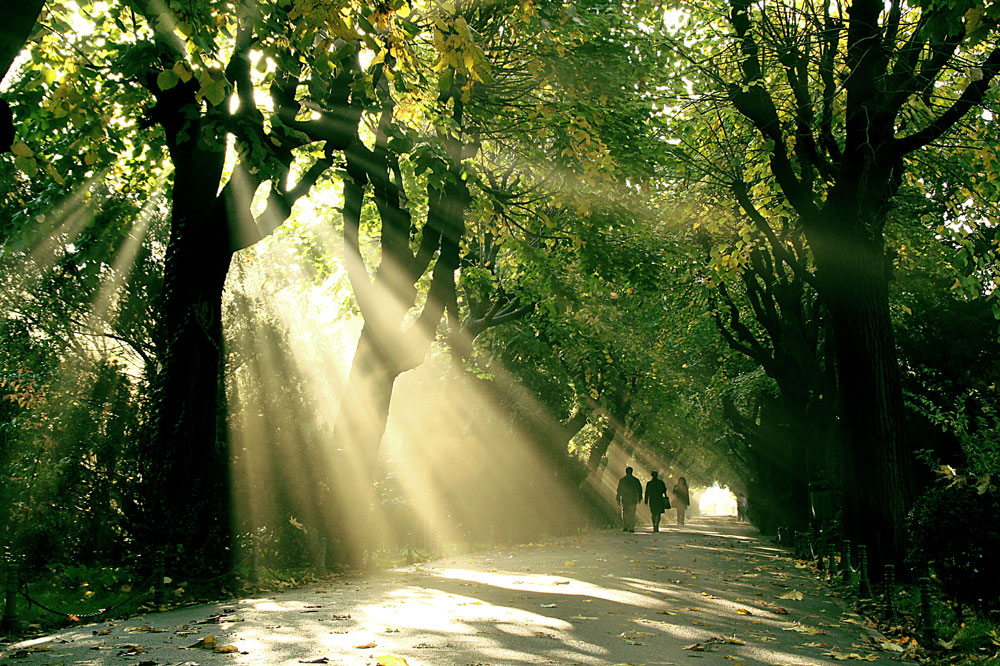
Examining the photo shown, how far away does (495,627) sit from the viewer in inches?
308

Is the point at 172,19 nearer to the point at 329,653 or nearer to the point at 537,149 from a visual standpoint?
the point at 329,653

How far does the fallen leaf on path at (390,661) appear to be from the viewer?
571cm

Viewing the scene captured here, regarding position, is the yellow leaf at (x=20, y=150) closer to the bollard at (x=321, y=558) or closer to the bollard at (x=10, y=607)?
the bollard at (x=10, y=607)

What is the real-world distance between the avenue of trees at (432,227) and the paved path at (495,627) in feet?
4.72

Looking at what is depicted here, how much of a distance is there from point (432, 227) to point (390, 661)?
10.0m

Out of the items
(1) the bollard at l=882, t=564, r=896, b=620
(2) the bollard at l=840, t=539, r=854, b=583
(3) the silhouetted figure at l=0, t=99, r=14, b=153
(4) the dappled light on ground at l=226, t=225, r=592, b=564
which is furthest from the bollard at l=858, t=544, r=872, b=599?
(3) the silhouetted figure at l=0, t=99, r=14, b=153

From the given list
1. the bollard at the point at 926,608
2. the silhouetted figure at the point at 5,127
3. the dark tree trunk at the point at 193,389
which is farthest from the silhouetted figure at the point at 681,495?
the silhouetted figure at the point at 5,127

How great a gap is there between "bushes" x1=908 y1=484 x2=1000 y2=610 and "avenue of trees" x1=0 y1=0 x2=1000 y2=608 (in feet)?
0.29

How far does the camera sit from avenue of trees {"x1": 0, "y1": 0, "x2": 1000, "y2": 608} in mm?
9164

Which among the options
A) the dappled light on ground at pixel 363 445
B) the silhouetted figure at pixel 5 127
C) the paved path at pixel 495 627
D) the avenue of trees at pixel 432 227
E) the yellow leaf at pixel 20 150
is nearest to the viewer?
the silhouetted figure at pixel 5 127

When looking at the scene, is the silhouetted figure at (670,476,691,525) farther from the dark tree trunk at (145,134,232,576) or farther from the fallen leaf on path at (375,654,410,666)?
the fallen leaf on path at (375,654,410,666)

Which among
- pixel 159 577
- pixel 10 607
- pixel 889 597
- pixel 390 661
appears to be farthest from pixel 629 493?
pixel 390 661

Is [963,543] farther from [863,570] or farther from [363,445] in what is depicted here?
[363,445]

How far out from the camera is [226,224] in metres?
10.9
